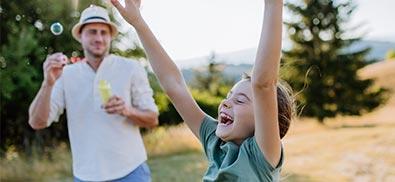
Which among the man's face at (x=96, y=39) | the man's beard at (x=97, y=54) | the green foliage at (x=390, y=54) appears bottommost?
the green foliage at (x=390, y=54)

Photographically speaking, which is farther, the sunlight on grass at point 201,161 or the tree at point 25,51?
the sunlight on grass at point 201,161

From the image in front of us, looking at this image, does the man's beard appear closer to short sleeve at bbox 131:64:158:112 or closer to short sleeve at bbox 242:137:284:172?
short sleeve at bbox 131:64:158:112

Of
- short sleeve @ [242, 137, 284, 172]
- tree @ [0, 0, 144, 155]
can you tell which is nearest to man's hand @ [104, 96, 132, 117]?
short sleeve @ [242, 137, 284, 172]

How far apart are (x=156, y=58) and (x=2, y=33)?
7859mm

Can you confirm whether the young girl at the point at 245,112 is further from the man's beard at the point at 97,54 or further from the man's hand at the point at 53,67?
the man's beard at the point at 97,54

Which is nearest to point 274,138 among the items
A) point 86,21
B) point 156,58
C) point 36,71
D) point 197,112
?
point 197,112

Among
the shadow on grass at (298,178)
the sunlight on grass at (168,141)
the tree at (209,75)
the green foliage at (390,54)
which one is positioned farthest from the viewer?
the green foliage at (390,54)

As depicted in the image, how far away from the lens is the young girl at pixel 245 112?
1.44 m

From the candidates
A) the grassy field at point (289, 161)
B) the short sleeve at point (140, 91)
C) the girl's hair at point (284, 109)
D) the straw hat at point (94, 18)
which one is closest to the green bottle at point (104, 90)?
the short sleeve at point (140, 91)

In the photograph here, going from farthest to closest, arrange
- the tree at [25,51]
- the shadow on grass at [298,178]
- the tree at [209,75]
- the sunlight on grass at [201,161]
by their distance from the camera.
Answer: the tree at [209,75] < the sunlight on grass at [201,161] < the tree at [25,51] < the shadow on grass at [298,178]

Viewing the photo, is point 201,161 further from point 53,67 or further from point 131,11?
point 131,11

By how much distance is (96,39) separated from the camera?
3396 millimetres

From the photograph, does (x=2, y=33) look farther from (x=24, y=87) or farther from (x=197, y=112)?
(x=197, y=112)

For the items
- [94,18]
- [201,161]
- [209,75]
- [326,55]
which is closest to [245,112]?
[94,18]
